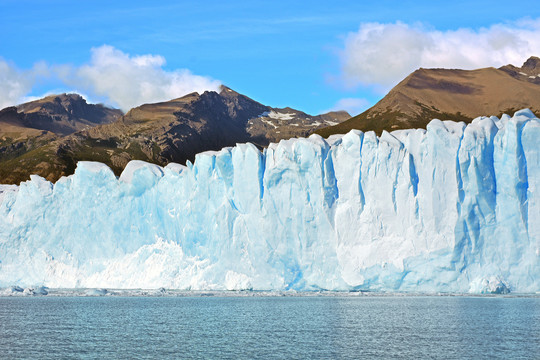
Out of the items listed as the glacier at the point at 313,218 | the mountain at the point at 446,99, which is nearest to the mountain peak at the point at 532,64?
the mountain at the point at 446,99

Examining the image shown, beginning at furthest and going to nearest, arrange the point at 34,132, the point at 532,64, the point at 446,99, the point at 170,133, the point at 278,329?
the point at 34,132
the point at 170,133
the point at 532,64
the point at 446,99
the point at 278,329

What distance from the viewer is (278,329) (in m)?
21.0

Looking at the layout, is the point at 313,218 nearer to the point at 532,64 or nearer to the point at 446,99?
the point at 446,99

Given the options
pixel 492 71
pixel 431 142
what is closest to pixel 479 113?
pixel 492 71

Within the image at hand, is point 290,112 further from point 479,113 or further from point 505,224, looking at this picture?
point 505,224

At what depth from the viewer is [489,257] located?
2877 cm

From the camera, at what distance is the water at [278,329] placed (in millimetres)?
16750

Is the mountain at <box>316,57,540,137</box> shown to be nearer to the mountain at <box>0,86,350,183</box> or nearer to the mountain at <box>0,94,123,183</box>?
the mountain at <box>0,86,350,183</box>

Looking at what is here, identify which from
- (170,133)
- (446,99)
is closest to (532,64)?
(446,99)

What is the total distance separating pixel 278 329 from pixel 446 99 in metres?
72.2

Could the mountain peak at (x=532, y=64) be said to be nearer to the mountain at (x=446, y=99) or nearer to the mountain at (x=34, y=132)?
the mountain at (x=446, y=99)

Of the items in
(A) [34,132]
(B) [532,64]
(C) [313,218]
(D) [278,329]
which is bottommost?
(D) [278,329]

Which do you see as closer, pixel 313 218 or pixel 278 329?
pixel 278 329

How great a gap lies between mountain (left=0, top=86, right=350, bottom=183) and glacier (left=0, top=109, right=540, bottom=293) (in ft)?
158
